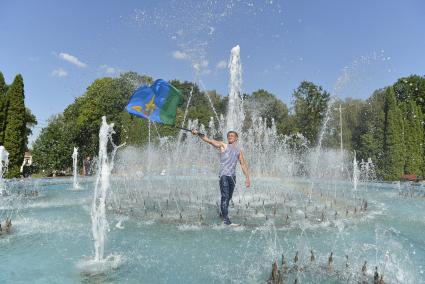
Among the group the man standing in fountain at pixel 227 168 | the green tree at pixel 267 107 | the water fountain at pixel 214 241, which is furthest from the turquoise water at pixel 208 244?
the green tree at pixel 267 107

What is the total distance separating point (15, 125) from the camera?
2594cm

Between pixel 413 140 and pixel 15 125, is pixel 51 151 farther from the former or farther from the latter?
pixel 413 140

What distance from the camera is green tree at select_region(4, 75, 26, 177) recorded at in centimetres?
2539

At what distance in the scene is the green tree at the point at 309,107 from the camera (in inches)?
1768

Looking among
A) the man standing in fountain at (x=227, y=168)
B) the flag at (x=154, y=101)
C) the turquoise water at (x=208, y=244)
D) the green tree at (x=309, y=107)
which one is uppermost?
the green tree at (x=309, y=107)

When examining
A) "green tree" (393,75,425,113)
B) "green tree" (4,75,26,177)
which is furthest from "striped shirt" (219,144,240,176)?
"green tree" (393,75,425,113)

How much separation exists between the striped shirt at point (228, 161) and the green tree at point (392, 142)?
81.6 feet

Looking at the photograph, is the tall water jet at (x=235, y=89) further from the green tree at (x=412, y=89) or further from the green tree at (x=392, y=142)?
the green tree at (x=412, y=89)

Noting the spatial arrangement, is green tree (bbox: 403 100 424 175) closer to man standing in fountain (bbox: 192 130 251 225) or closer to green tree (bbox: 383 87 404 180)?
green tree (bbox: 383 87 404 180)

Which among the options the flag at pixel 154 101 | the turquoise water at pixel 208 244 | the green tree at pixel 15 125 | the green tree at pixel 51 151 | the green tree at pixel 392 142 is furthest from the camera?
the green tree at pixel 51 151

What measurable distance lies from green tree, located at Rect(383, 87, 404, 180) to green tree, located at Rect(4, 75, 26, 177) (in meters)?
25.8

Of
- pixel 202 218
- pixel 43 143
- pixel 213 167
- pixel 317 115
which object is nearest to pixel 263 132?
pixel 213 167

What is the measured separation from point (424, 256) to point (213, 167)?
24.8m

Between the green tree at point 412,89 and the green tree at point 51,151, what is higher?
the green tree at point 412,89
